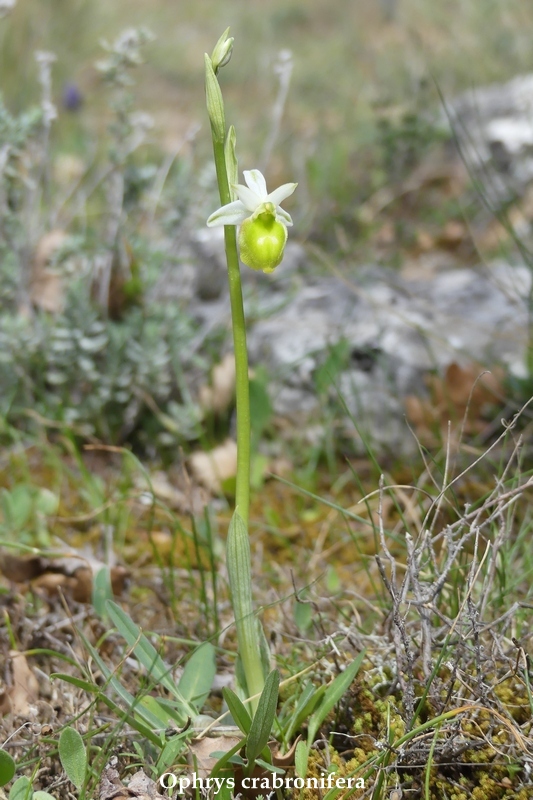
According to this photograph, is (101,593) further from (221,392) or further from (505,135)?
(505,135)

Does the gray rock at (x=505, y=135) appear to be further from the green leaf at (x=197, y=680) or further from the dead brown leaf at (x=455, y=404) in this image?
the green leaf at (x=197, y=680)

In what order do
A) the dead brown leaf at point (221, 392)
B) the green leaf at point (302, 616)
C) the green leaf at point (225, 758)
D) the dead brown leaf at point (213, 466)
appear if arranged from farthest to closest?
the dead brown leaf at point (221, 392), the dead brown leaf at point (213, 466), the green leaf at point (302, 616), the green leaf at point (225, 758)

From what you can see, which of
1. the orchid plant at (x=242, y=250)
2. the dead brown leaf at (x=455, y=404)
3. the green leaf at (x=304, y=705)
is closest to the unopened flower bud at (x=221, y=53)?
the orchid plant at (x=242, y=250)

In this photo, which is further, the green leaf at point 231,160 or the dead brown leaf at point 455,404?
the dead brown leaf at point 455,404

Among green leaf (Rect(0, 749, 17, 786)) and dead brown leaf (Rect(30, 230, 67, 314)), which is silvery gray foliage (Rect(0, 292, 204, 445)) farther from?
green leaf (Rect(0, 749, 17, 786))

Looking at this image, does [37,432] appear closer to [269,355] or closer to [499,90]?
[269,355]

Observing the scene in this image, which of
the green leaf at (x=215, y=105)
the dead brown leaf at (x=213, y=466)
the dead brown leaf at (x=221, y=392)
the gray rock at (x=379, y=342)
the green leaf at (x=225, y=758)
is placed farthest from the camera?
the dead brown leaf at (x=221, y=392)
